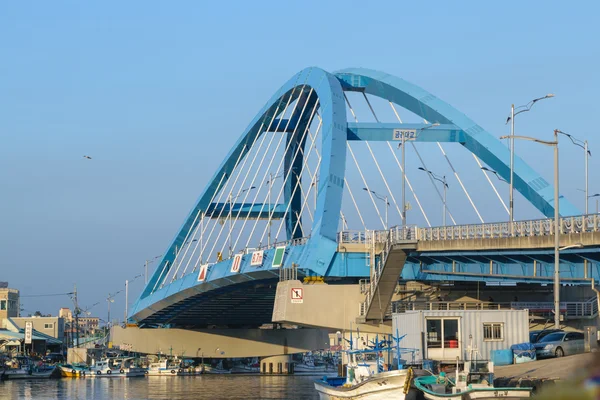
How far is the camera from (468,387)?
32719mm

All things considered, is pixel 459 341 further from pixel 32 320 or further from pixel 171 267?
pixel 32 320

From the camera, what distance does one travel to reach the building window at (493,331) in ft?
136

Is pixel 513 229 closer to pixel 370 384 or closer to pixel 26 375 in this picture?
pixel 370 384

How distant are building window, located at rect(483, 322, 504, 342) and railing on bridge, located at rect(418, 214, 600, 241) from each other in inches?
223

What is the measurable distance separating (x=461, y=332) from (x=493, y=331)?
80.6 inches

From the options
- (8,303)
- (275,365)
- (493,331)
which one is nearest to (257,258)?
(493,331)

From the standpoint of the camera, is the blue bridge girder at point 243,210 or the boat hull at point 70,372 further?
the boat hull at point 70,372

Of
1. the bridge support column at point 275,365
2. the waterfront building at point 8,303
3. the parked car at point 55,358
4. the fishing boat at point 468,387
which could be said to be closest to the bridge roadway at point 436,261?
the fishing boat at point 468,387

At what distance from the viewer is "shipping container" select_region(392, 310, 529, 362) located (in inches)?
1594

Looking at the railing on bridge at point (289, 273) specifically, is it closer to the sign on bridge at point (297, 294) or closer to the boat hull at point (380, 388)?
the sign on bridge at point (297, 294)

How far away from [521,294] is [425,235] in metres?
12.6

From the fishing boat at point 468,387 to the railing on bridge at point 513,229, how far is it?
10.1 metres

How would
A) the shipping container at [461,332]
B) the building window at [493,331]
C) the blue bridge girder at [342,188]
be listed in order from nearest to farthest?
the shipping container at [461,332]
the building window at [493,331]
the blue bridge girder at [342,188]

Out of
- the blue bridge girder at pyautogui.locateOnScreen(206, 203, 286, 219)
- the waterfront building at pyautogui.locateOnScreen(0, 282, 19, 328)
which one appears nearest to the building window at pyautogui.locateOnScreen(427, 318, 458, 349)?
the blue bridge girder at pyautogui.locateOnScreen(206, 203, 286, 219)
